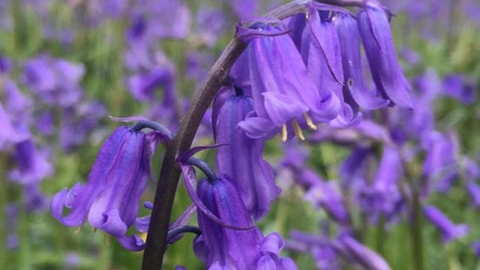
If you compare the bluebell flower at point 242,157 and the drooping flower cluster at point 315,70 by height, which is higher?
the drooping flower cluster at point 315,70

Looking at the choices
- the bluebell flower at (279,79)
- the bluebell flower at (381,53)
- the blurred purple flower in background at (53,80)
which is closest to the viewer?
the bluebell flower at (279,79)

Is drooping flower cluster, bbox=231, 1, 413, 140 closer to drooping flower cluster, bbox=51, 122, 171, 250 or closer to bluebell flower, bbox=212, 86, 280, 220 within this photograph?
bluebell flower, bbox=212, 86, 280, 220

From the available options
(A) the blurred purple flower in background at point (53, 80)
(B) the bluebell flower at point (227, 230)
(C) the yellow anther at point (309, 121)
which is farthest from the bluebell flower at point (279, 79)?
(A) the blurred purple flower in background at point (53, 80)

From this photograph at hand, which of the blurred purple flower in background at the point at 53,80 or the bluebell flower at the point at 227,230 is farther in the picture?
the blurred purple flower in background at the point at 53,80

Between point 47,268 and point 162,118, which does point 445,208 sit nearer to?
point 162,118

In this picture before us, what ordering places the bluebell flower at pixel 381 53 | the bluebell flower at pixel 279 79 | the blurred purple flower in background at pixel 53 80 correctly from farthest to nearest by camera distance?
the blurred purple flower in background at pixel 53 80 → the bluebell flower at pixel 381 53 → the bluebell flower at pixel 279 79

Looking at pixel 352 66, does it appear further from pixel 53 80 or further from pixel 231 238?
pixel 53 80

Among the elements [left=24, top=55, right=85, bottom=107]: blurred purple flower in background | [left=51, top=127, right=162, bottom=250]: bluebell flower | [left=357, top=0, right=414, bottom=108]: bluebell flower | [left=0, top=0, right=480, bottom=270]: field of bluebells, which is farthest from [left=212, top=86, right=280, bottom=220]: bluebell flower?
[left=24, top=55, right=85, bottom=107]: blurred purple flower in background

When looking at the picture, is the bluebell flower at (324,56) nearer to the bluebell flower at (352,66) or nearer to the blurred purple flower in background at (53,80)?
the bluebell flower at (352,66)
